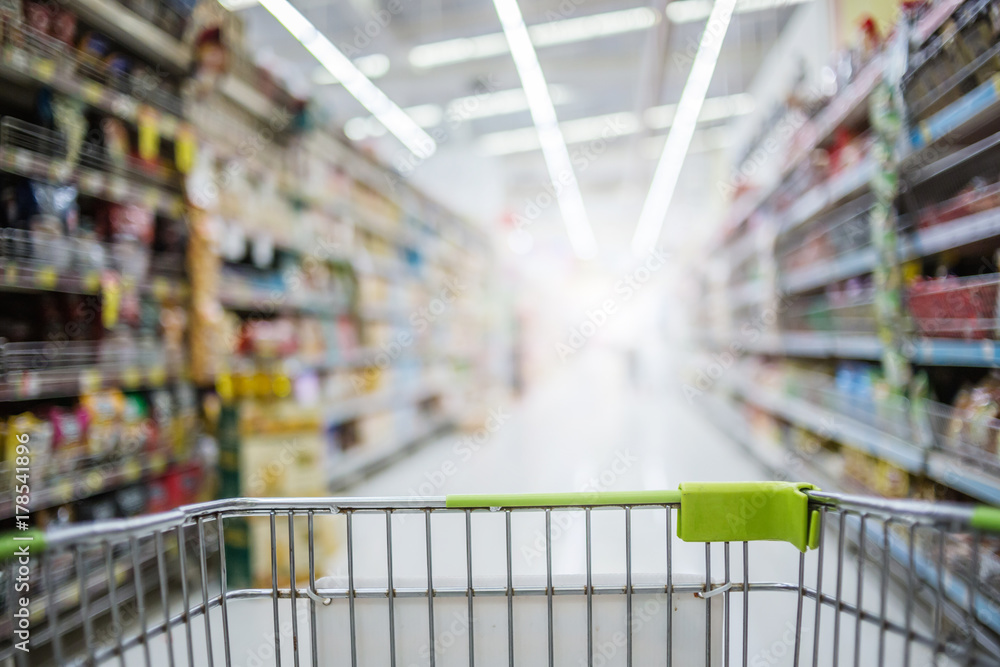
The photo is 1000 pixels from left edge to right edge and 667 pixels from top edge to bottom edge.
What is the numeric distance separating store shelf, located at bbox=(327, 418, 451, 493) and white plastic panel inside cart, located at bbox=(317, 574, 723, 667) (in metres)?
2.89

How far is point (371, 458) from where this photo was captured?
171 inches

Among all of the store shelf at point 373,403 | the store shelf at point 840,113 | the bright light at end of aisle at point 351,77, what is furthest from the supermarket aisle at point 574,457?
the bright light at end of aisle at point 351,77

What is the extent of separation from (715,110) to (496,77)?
3981 millimetres

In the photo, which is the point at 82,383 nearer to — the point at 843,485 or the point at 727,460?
the point at 843,485

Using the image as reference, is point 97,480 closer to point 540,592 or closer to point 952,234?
point 540,592

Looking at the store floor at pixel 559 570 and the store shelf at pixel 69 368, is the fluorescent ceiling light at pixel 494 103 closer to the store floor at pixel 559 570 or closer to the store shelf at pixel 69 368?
the store floor at pixel 559 570

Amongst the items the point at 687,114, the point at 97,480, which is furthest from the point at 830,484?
the point at 687,114

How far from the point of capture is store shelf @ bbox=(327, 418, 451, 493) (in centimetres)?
394

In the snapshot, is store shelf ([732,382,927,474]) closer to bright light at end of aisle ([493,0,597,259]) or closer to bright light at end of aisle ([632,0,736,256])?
bright light at end of aisle ([632,0,736,256])

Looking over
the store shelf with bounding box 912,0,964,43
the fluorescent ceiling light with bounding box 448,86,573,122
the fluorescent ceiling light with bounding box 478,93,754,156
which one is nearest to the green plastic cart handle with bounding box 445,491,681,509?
the store shelf with bounding box 912,0,964,43

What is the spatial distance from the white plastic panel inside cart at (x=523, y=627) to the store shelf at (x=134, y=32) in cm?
232

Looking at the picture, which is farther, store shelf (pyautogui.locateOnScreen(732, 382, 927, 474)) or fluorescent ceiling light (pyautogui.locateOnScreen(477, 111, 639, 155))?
fluorescent ceiling light (pyautogui.locateOnScreen(477, 111, 639, 155))

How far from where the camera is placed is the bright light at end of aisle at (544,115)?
425 centimetres

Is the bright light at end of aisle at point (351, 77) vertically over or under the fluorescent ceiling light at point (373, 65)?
under
